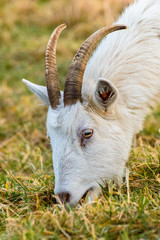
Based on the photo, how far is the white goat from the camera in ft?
11.3

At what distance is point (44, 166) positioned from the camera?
4949 millimetres

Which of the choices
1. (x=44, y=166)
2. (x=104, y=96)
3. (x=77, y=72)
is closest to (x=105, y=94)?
(x=104, y=96)

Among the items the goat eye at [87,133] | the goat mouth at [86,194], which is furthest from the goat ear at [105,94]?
the goat mouth at [86,194]

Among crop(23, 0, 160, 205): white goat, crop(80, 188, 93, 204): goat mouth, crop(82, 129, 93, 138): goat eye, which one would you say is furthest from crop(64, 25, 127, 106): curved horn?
crop(80, 188, 93, 204): goat mouth

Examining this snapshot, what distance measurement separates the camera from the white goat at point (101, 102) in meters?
3.45

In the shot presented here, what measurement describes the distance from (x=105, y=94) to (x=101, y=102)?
98 millimetres

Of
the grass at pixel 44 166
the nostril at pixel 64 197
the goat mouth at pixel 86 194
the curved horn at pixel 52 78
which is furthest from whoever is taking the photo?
the curved horn at pixel 52 78

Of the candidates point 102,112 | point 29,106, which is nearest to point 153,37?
point 102,112

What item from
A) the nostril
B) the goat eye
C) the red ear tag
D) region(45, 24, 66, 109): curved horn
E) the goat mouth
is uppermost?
region(45, 24, 66, 109): curved horn

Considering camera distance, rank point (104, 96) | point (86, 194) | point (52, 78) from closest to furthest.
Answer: point (86, 194) < point (104, 96) < point (52, 78)

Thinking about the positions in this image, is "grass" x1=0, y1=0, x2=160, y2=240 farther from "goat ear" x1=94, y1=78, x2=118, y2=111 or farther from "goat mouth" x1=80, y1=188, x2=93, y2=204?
"goat ear" x1=94, y1=78, x2=118, y2=111

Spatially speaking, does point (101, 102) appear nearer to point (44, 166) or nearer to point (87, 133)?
point (87, 133)

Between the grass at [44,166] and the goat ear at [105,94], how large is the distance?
882 mm

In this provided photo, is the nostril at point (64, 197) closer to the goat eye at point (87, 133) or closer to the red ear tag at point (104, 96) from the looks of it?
the goat eye at point (87, 133)
